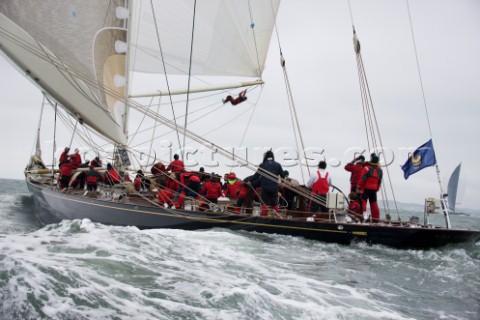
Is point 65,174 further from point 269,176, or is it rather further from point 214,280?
point 214,280

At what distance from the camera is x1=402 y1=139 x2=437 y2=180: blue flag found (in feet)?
31.6

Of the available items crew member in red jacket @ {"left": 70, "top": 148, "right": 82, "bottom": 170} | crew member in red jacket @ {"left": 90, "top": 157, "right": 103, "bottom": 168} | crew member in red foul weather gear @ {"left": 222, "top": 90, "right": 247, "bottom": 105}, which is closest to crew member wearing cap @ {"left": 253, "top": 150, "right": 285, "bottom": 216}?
crew member in red jacket @ {"left": 90, "top": 157, "right": 103, "bottom": 168}

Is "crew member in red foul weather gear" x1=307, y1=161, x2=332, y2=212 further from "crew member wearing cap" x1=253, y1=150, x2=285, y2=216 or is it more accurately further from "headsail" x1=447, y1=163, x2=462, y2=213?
"headsail" x1=447, y1=163, x2=462, y2=213

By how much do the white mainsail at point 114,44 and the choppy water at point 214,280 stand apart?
2740 millimetres

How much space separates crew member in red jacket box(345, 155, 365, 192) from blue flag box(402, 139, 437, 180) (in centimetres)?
107

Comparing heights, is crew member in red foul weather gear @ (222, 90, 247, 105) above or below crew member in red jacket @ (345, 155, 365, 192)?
above

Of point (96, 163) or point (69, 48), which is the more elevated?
point (69, 48)

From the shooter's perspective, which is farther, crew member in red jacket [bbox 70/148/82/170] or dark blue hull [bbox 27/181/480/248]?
crew member in red jacket [bbox 70/148/82/170]

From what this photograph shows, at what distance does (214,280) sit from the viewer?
Result: 196 inches

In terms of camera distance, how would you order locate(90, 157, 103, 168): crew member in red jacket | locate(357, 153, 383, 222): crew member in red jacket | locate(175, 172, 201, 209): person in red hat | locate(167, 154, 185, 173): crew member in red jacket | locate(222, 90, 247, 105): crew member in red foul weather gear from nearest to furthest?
locate(357, 153, 383, 222): crew member in red jacket < locate(175, 172, 201, 209): person in red hat < locate(167, 154, 185, 173): crew member in red jacket < locate(90, 157, 103, 168): crew member in red jacket < locate(222, 90, 247, 105): crew member in red foul weather gear

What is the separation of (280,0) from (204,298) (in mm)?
12845

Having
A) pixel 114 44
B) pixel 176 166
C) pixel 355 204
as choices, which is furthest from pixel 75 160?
pixel 355 204

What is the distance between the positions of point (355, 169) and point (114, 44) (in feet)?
20.3

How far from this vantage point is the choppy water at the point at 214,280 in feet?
12.8
